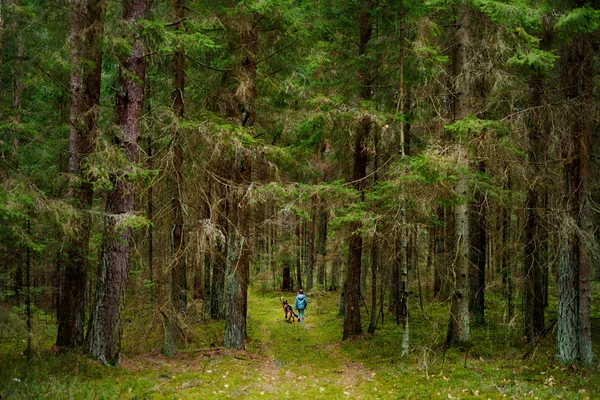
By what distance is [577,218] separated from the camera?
9250 millimetres

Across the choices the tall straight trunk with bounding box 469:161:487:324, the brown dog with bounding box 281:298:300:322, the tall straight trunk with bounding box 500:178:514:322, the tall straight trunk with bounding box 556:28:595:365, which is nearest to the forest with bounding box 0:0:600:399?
the tall straight trunk with bounding box 556:28:595:365

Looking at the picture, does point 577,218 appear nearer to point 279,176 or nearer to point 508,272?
point 508,272

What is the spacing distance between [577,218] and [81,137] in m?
12.1

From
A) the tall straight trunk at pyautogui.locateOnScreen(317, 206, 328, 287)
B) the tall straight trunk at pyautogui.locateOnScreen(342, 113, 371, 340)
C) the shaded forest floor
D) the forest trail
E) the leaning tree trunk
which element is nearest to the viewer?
the shaded forest floor

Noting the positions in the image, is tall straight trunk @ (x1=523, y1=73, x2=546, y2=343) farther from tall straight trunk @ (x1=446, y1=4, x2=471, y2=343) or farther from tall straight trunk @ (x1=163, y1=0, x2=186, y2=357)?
tall straight trunk @ (x1=163, y1=0, x2=186, y2=357)

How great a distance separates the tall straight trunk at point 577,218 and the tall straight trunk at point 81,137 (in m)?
10.4

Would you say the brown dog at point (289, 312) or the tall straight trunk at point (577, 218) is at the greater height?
the tall straight trunk at point (577, 218)

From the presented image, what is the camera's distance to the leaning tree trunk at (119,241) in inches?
357

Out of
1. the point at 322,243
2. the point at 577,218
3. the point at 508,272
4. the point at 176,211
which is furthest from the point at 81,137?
the point at 322,243

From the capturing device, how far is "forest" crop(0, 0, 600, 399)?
808cm

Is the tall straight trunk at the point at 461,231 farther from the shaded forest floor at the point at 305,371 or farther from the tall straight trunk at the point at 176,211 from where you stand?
the tall straight trunk at the point at 176,211

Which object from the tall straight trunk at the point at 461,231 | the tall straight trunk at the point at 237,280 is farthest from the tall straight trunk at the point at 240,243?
the tall straight trunk at the point at 461,231

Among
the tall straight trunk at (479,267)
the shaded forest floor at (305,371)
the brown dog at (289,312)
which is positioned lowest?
the brown dog at (289,312)

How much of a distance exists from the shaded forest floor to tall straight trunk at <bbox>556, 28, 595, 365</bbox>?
72cm
